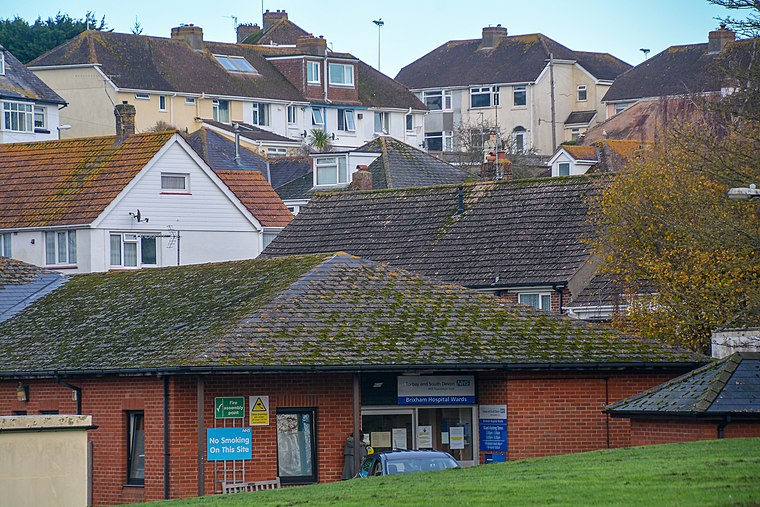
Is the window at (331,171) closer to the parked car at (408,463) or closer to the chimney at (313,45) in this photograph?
the chimney at (313,45)

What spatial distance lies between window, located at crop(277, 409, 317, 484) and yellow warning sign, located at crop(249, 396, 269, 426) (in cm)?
36

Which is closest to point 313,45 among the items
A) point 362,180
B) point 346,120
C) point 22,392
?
point 346,120

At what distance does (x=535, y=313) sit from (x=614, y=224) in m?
7.25

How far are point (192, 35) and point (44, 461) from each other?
82426 mm

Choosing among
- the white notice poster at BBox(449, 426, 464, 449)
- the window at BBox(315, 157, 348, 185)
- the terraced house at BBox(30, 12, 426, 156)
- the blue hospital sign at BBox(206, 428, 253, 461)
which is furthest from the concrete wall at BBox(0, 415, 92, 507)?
the terraced house at BBox(30, 12, 426, 156)

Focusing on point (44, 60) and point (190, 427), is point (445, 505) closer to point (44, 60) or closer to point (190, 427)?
point (190, 427)

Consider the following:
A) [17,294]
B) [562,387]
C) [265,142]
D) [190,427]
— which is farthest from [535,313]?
[265,142]

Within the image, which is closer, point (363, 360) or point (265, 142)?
point (363, 360)

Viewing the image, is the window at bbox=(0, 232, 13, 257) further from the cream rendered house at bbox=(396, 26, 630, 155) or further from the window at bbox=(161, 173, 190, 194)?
the cream rendered house at bbox=(396, 26, 630, 155)

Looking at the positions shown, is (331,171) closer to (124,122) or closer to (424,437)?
(124,122)

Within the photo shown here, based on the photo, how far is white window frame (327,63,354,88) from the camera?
10550cm

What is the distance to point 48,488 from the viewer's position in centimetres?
2266

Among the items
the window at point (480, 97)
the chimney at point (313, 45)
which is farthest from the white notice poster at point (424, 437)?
the window at point (480, 97)

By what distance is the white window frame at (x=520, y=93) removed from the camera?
113750mm
